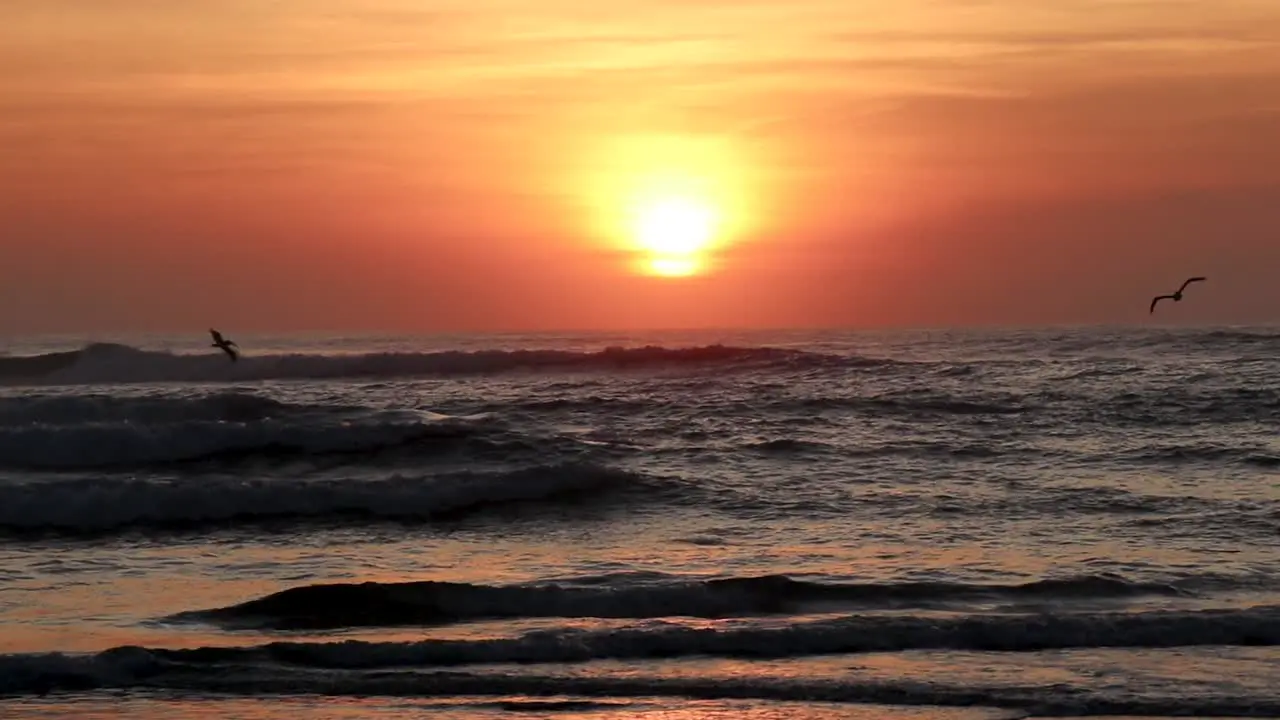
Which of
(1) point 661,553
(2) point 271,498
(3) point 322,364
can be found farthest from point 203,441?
(3) point 322,364

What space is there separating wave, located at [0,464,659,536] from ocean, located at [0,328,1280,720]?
60mm

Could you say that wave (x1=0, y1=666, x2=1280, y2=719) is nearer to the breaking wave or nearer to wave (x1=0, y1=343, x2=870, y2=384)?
the breaking wave

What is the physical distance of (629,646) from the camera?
12.3 metres

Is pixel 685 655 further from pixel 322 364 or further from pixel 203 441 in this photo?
pixel 322 364

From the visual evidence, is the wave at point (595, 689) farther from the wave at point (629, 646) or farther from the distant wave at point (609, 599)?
the distant wave at point (609, 599)

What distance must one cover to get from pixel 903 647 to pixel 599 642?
8.30 feet

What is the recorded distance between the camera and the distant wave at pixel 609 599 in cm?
1366

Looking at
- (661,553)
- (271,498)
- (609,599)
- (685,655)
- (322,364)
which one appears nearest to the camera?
(685,655)

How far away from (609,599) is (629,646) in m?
1.77

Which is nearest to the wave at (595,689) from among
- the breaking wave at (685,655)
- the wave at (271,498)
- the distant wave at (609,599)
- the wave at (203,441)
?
the breaking wave at (685,655)

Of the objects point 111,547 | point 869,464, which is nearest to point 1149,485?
point 869,464

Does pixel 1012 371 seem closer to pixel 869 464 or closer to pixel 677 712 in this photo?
pixel 869 464

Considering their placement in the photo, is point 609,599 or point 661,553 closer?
point 609,599

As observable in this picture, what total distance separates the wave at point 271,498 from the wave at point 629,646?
791cm
